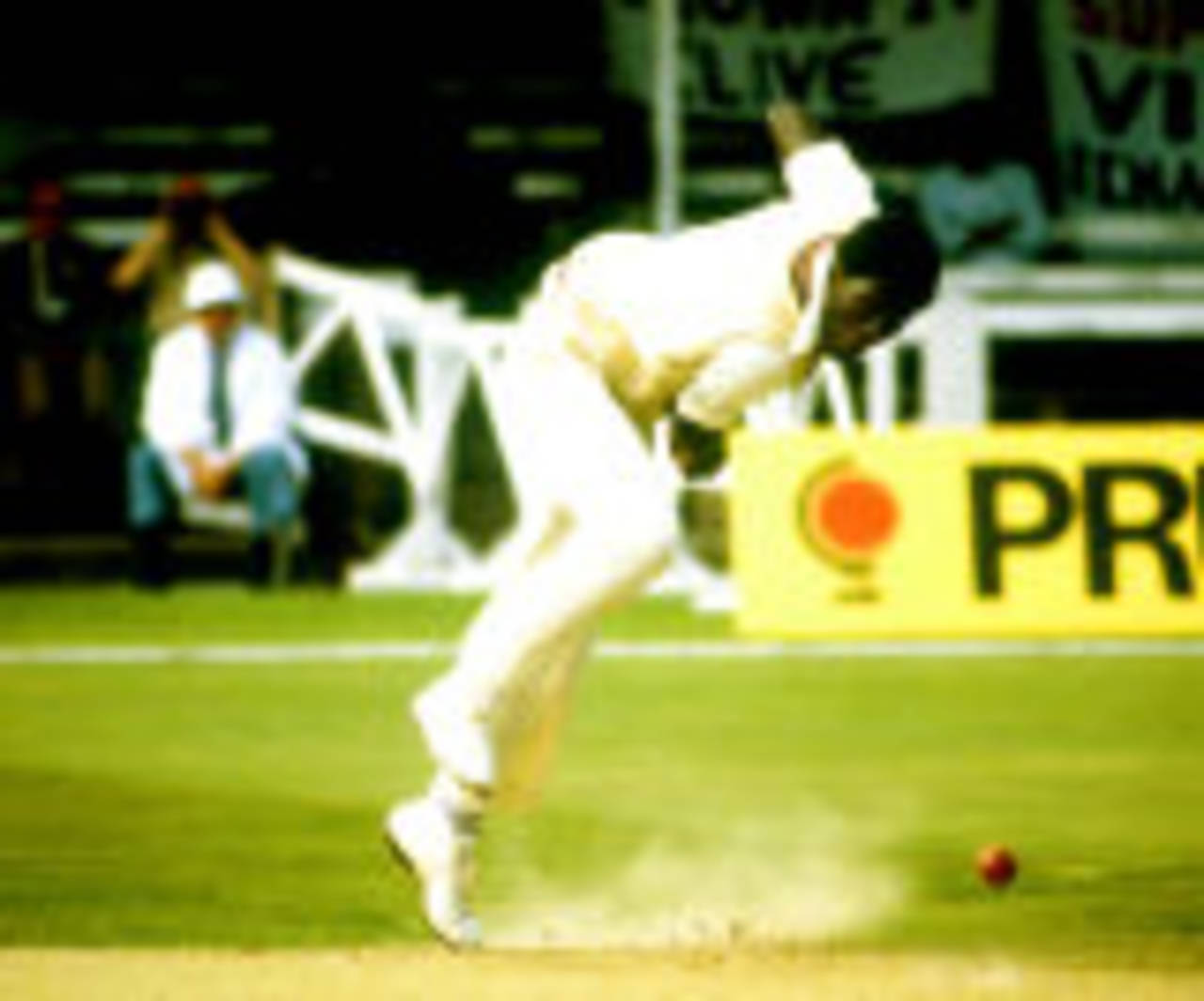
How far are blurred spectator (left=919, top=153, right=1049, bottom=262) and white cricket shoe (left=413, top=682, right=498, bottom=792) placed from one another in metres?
12.7

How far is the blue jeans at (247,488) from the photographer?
64.2ft

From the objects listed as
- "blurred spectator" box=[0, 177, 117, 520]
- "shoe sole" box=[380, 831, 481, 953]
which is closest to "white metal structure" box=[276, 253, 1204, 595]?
"blurred spectator" box=[0, 177, 117, 520]

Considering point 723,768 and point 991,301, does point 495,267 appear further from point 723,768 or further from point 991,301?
point 723,768

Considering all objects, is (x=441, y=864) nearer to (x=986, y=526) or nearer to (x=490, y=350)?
(x=986, y=526)

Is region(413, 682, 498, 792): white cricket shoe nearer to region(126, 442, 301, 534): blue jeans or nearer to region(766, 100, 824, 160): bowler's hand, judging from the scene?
region(766, 100, 824, 160): bowler's hand

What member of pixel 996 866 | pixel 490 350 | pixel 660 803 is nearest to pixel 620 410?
pixel 996 866

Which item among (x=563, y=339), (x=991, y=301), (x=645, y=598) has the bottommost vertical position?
(x=645, y=598)

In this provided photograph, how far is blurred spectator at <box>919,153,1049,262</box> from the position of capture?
21.4 meters

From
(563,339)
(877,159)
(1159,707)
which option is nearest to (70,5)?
(877,159)

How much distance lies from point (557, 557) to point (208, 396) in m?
10.7

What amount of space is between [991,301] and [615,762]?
23.7ft

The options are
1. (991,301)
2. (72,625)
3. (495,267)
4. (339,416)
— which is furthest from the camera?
(495,267)

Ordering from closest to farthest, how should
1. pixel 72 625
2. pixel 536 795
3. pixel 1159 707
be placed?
pixel 536 795
pixel 1159 707
pixel 72 625

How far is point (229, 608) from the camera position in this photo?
19109 mm
